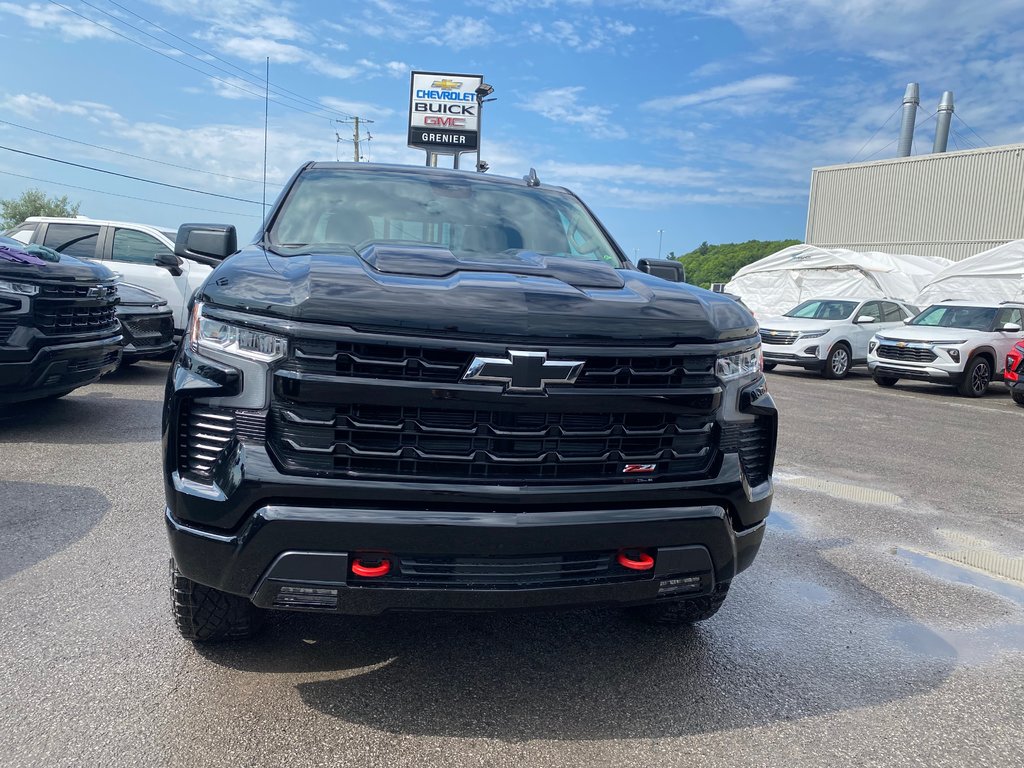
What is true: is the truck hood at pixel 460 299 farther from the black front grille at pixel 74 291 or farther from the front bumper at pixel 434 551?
the black front grille at pixel 74 291

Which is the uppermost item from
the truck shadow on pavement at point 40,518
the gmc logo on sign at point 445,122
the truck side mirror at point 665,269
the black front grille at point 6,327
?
the gmc logo on sign at point 445,122

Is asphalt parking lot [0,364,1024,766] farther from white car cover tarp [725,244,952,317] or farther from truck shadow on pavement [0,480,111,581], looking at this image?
white car cover tarp [725,244,952,317]

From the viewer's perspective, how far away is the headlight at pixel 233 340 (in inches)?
90.7

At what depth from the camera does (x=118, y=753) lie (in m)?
2.29

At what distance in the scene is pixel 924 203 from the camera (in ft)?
113

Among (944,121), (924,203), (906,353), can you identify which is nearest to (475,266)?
(906,353)

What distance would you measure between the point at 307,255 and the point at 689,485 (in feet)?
4.92

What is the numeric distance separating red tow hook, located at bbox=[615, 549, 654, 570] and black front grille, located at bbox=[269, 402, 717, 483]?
233 millimetres

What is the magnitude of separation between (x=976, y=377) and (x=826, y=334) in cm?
288

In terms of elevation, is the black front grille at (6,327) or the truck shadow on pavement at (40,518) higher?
the black front grille at (6,327)

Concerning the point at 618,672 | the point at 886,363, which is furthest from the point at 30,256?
the point at 886,363

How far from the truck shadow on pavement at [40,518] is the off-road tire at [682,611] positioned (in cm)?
280

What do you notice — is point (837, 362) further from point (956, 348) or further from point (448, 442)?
point (448, 442)

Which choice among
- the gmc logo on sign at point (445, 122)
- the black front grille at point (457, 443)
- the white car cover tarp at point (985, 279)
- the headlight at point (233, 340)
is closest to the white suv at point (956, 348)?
the white car cover tarp at point (985, 279)
